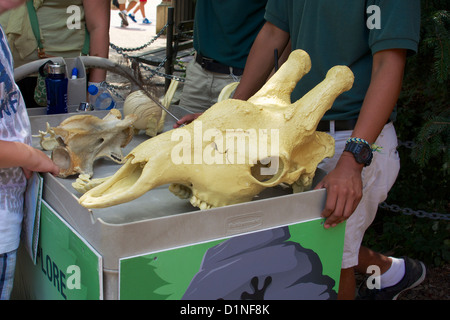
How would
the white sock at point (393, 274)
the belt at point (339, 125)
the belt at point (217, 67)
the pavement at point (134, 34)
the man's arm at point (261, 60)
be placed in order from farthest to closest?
the pavement at point (134, 34), the belt at point (217, 67), the white sock at point (393, 274), the man's arm at point (261, 60), the belt at point (339, 125)

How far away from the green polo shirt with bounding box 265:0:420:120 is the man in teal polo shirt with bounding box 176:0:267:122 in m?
0.78

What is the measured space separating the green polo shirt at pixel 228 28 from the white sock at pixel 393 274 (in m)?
1.32

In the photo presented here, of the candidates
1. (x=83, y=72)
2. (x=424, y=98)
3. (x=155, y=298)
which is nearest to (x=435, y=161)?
(x=424, y=98)

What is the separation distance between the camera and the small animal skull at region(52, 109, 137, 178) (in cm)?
159

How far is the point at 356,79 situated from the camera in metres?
1.81

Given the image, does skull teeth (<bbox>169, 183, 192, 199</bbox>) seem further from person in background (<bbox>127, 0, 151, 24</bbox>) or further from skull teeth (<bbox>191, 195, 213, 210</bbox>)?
person in background (<bbox>127, 0, 151, 24</bbox>)

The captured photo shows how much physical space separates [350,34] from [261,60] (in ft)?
1.49

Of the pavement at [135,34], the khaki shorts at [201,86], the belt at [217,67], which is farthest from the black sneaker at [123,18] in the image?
the belt at [217,67]

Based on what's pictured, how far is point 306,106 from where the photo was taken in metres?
1.48

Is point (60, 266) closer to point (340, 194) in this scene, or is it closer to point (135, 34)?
point (340, 194)

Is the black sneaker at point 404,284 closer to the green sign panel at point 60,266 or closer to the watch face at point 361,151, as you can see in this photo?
the watch face at point 361,151

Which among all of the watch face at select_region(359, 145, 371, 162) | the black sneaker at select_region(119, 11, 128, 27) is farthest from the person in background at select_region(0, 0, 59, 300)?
the black sneaker at select_region(119, 11, 128, 27)

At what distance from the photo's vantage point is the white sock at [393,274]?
2320 millimetres
